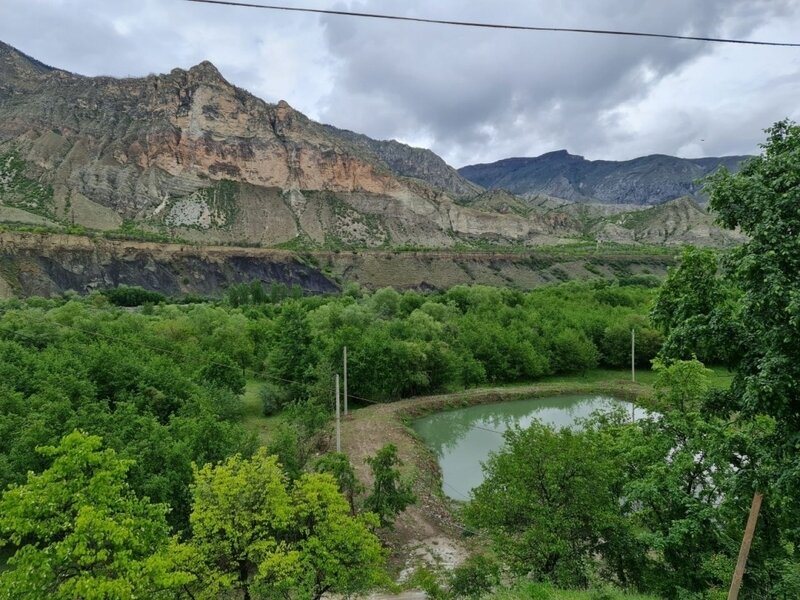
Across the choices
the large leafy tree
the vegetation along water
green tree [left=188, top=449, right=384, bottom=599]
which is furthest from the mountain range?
the large leafy tree

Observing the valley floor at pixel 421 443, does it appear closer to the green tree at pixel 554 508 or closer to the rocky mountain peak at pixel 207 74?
the green tree at pixel 554 508

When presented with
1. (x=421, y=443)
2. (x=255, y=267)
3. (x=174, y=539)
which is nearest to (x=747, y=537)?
(x=174, y=539)

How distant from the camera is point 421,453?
24.1 metres

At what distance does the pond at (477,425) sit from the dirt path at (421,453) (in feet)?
2.13

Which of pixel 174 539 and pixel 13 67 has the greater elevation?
pixel 13 67

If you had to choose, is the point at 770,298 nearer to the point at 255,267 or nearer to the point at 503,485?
the point at 503,485

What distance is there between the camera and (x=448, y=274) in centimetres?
10138

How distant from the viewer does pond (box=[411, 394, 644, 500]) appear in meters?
22.6

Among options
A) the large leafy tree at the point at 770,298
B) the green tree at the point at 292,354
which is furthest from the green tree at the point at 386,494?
the green tree at the point at 292,354

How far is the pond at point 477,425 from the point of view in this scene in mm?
22625

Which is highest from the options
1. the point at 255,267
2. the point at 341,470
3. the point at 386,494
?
the point at 255,267

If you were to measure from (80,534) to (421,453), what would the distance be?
18558mm

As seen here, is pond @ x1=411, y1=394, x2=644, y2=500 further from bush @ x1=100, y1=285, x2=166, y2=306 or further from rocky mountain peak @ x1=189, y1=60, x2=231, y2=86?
rocky mountain peak @ x1=189, y1=60, x2=231, y2=86

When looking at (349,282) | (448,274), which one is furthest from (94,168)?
(448,274)
